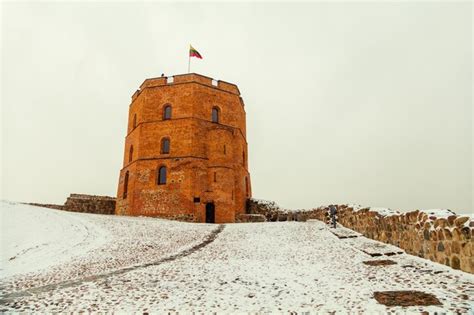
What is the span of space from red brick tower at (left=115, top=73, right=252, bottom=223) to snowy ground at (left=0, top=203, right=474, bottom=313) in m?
14.2

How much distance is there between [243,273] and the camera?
7.49m

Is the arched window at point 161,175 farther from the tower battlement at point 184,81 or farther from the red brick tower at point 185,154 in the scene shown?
the tower battlement at point 184,81

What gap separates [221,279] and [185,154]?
20.6 meters

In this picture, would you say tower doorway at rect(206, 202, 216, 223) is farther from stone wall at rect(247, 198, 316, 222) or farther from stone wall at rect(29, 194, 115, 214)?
stone wall at rect(29, 194, 115, 214)

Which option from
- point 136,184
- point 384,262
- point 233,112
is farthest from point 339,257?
point 233,112

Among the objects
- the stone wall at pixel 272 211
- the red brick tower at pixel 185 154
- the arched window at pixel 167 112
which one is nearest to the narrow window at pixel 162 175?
the red brick tower at pixel 185 154

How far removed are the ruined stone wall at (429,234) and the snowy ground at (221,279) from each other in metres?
0.32

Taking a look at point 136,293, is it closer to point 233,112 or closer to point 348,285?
point 348,285

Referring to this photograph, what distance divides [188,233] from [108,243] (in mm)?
4147

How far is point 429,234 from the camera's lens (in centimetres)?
796

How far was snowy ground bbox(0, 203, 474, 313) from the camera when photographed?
5.25 metres

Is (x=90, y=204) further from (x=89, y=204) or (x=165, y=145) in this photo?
(x=165, y=145)

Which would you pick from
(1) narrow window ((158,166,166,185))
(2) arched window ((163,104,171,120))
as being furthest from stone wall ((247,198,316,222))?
(2) arched window ((163,104,171,120))

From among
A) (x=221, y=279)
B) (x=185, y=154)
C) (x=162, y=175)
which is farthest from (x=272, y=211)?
(x=221, y=279)
